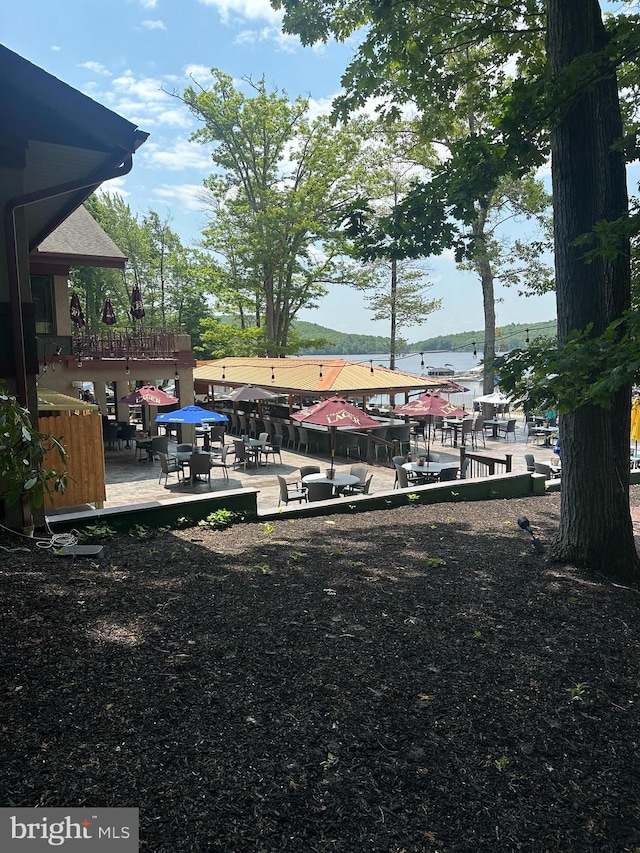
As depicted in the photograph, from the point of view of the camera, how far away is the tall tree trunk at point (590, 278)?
588cm

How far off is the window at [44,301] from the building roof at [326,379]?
26.2ft

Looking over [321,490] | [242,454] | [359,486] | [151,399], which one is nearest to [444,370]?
[151,399]

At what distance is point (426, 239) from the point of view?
7199 millimetres

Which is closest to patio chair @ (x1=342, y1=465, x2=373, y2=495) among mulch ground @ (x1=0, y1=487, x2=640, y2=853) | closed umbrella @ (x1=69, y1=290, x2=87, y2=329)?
mulch ground @ (x1=0, y1=487, x2=640, y2=853)

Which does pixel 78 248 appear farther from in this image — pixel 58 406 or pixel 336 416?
pixel 58 406

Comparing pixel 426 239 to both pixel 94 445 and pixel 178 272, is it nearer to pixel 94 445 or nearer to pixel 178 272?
pixel 94 445

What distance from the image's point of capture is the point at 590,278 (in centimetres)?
590

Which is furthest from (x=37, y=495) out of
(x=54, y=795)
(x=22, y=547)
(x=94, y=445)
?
(x=94, y=445)

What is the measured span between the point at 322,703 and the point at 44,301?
17587 millimetres

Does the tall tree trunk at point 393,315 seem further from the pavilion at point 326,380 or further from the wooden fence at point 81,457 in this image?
the wooden fence at point 81,457

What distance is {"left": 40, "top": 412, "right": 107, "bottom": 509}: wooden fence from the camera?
8414mm

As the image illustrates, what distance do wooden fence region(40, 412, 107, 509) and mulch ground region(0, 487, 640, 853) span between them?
9.79 ft

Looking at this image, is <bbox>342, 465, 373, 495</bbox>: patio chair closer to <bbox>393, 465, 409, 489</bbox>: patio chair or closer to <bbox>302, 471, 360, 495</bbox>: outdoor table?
<bbox>302, 471, 360, 495</bbox>: outdoor table

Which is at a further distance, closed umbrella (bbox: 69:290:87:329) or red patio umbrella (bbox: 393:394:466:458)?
closed umbrella (bbox: 69:290:87:329)
